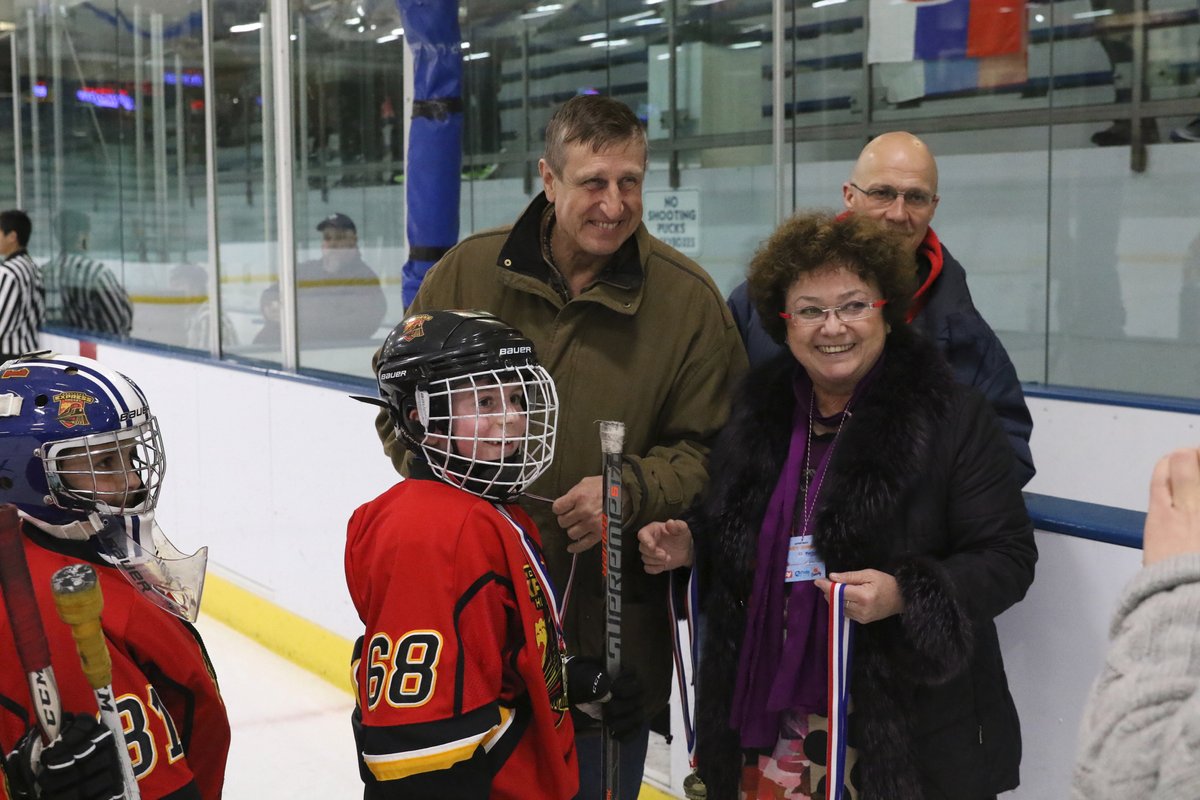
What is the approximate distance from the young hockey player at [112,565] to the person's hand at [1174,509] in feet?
3.23

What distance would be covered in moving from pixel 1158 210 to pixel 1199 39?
0.57m

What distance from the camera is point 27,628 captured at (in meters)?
1.25

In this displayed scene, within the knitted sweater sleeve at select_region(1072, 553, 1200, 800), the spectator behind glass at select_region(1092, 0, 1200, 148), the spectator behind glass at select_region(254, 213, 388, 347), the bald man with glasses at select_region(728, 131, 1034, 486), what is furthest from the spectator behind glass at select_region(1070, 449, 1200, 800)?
the spectator behind glass at select_region(1092, 0, 1200, 148)

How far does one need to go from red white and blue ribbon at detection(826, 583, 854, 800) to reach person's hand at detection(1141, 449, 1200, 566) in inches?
22.9

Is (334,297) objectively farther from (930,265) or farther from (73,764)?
(73,764)

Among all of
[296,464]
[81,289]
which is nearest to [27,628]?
[296,464]

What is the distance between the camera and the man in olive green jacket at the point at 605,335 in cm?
169

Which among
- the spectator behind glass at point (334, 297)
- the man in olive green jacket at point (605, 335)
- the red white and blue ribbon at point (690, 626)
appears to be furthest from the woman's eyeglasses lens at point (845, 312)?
the spectator behind glass at point (334, 297)

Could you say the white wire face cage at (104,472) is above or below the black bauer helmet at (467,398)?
below

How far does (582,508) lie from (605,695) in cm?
24

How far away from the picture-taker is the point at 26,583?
1.26 m

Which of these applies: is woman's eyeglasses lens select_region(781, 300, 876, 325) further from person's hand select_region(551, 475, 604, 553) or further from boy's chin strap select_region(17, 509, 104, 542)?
boy's chin strap select_region(17, 509, 104, 542)

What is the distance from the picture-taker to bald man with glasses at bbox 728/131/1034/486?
70.0 inches

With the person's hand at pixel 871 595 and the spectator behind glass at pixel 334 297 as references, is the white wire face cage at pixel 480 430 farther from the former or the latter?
the spectator behind glass at pixel 334 297
